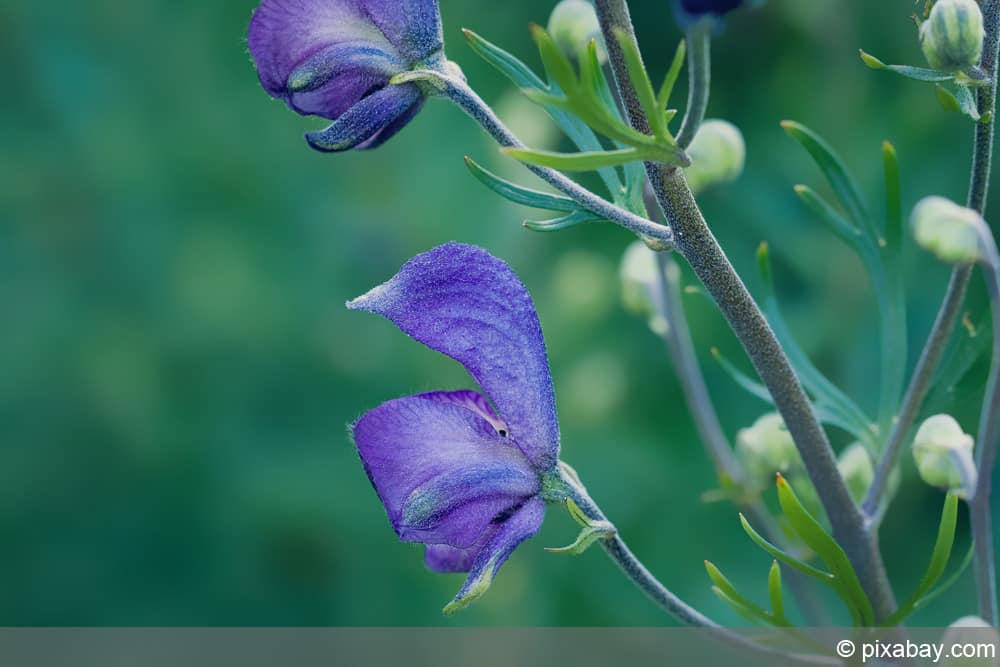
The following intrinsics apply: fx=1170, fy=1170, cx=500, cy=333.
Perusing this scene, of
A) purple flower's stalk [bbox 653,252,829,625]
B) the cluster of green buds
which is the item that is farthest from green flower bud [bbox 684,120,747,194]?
the cluster of green buds

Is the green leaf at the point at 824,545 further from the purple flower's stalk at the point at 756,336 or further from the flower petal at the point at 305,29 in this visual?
the flower petal at the point at 305,29

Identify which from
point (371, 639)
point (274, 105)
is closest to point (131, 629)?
point (371, 639)

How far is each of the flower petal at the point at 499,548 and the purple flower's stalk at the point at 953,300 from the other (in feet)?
0.38

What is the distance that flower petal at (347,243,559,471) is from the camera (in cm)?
37

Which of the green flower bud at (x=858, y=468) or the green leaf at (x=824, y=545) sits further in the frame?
the green flower bud at (x=858, y=468)

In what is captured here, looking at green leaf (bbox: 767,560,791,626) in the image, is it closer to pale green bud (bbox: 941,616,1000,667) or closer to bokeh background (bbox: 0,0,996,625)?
pale green bud (bbox: 941,616,1000,667)

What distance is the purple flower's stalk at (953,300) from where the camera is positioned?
14.0 inches

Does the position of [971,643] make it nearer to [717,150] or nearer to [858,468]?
[858,468]

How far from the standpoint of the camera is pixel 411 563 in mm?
949

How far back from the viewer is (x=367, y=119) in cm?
36

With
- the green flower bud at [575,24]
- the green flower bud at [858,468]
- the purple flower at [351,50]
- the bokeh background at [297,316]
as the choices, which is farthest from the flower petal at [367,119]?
the bokeh background at [297,316]

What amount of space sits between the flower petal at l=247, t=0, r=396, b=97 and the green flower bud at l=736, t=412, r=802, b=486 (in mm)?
225

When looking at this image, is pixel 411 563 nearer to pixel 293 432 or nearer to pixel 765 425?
pixel 293 432

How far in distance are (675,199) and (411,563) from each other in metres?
0.67
